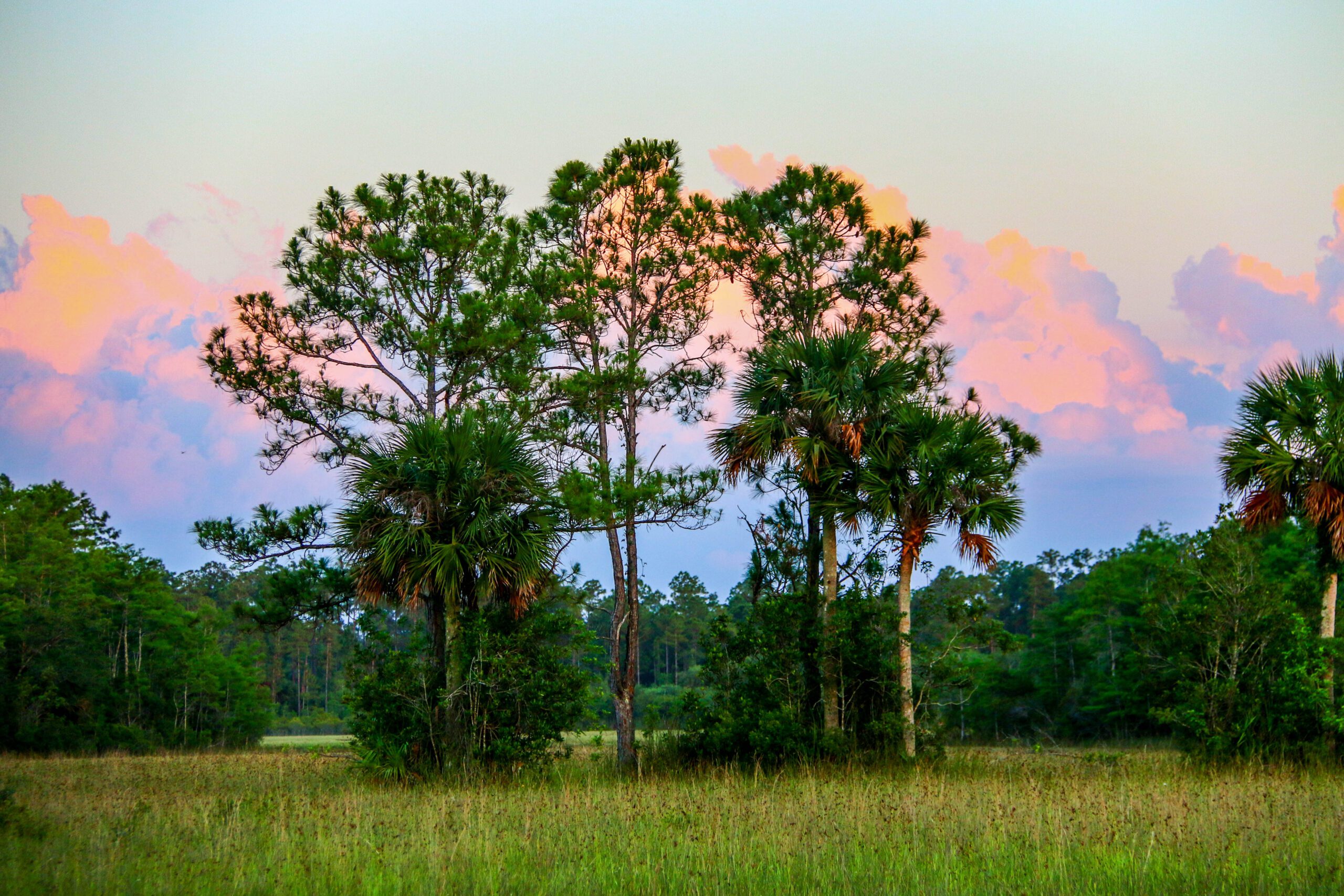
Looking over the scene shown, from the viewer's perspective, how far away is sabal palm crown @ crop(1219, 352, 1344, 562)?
19.1 meters

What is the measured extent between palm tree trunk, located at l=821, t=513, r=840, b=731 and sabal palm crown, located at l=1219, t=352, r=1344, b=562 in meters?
8.11

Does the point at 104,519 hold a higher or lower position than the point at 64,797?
higher

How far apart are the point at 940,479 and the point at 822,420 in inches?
107

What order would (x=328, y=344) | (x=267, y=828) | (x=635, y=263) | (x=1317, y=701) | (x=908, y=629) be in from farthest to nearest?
(x=635, y=263) → (x=328, y=344) → (x=908, y=629) → (x=1317, y=701) → (x=267, y=828)

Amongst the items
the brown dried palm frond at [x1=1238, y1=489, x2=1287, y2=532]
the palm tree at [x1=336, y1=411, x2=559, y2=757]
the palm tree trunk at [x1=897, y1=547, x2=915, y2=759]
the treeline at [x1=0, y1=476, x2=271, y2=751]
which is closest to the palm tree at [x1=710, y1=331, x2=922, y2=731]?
the palm tree trunk at [x1=897, y1=547, x2=915, y2=759]

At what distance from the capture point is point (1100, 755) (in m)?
20.8

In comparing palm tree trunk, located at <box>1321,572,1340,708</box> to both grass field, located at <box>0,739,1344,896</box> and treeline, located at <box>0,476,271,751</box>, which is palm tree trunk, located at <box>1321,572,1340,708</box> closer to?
grass field, located at <box>0,739,1344,896</box>

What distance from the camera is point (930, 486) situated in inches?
778

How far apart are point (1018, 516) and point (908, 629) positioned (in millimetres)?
3230

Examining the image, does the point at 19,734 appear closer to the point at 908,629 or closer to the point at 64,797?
the point at 64,797

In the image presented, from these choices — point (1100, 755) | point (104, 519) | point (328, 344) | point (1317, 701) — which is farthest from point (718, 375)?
point (104, 519)

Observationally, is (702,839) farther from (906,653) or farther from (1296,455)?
(1296,455)

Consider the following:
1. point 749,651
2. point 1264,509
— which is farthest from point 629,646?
point 1264,509

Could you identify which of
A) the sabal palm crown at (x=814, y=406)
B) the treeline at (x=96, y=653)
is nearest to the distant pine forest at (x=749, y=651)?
the treeline at (x=96, y=653)
